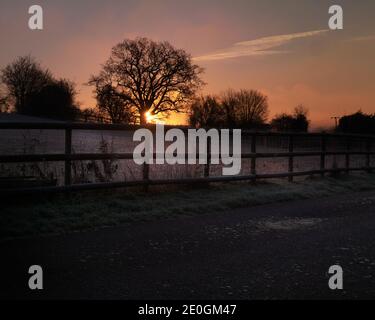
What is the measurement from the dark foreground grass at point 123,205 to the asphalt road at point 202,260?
0.46 metres

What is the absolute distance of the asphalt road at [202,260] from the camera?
13.8ft

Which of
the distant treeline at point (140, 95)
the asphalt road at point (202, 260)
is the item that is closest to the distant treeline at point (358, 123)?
the distant treeline at point (140, 95)

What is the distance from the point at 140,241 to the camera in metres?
6.09

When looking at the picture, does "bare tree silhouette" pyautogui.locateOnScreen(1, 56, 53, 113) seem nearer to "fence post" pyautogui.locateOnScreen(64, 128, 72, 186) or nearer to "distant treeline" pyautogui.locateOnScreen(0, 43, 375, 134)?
"distant treeline" pyautogui.locateOnScreen(0, 43, 375, 134)

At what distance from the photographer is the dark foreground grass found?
6.80m

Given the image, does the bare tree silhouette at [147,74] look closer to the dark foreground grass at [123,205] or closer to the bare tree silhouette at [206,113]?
the bare tree silhouette at [206,113]

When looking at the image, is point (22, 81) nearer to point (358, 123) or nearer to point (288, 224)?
point (358, 123)

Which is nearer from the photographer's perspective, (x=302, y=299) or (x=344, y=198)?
(x=302, y=299)

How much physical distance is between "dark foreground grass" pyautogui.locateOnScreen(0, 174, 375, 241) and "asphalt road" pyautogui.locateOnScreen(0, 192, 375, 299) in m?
0.46

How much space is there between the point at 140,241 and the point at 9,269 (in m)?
1.79

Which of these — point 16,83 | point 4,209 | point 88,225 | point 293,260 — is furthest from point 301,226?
point 16,83

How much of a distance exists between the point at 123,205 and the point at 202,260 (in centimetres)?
337

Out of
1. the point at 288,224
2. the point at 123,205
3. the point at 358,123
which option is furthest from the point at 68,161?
the point at 358,123
